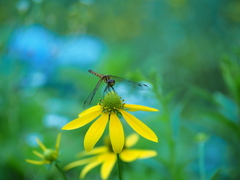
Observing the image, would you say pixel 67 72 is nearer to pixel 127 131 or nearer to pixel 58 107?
pixel 58 107

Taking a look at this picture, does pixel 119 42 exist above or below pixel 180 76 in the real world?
above

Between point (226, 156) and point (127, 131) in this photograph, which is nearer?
point (226, 156)

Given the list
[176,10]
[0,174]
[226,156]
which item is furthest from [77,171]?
[176,10]

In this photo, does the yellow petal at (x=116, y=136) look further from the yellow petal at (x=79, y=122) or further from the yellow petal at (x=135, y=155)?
the yellow petal at (x=135, y=155)

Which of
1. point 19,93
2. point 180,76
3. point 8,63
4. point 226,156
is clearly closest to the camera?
point 226,156

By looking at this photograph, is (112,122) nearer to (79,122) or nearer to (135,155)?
(79,122)

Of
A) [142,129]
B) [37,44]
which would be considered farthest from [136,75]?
[37,44]

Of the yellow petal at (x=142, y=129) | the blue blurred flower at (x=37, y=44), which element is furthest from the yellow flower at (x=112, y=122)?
the blue blurred flower at (x=37, y=44)
